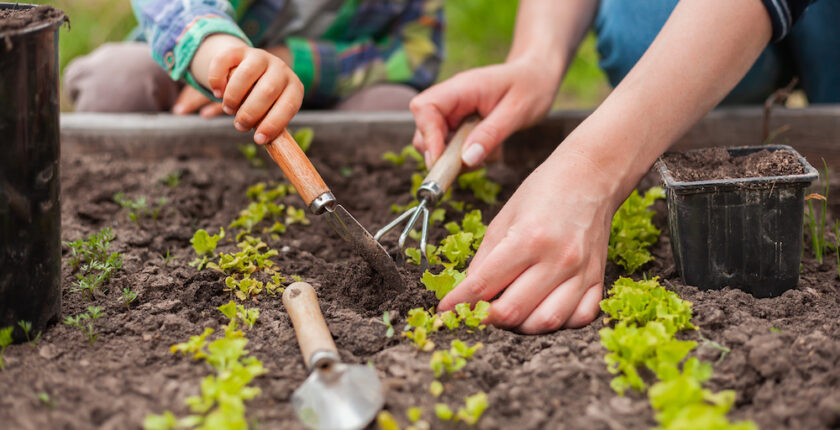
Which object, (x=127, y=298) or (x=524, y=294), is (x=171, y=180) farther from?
(x=524, y=294)

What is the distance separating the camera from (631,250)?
6.73 feet

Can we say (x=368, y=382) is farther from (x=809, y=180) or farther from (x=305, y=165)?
(x=809, y=180)

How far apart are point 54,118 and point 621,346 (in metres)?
1.29

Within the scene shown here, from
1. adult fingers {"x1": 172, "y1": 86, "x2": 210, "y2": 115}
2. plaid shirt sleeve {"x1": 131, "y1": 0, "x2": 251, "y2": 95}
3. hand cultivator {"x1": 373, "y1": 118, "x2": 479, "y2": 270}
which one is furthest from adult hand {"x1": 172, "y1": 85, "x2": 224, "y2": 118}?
hand cultivator {"x1": 373, "y1": 118, "x2": 479, "y2": 270}

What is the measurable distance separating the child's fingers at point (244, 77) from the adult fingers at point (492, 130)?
683 millimetres

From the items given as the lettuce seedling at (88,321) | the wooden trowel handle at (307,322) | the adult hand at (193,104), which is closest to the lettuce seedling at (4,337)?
the lettuce seedling at (88,321)

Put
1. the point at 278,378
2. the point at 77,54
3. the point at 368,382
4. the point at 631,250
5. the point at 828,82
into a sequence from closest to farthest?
the point at 368,382 < the point at 278,378 < the point at 631,250 < the point at 828,82 < the point at 77,54

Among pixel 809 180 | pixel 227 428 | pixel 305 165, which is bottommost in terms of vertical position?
pixel 227 428

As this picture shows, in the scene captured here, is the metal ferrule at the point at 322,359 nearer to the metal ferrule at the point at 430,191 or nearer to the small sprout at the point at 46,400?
the small sprout at the point at 46,400

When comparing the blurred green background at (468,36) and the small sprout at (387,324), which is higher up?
the small sprout at (387,324)

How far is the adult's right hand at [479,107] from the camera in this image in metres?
2.24

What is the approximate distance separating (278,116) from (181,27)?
2.11 ft

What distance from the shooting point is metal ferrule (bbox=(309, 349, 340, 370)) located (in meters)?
1.46

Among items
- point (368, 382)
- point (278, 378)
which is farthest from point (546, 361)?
point (278, 378)
